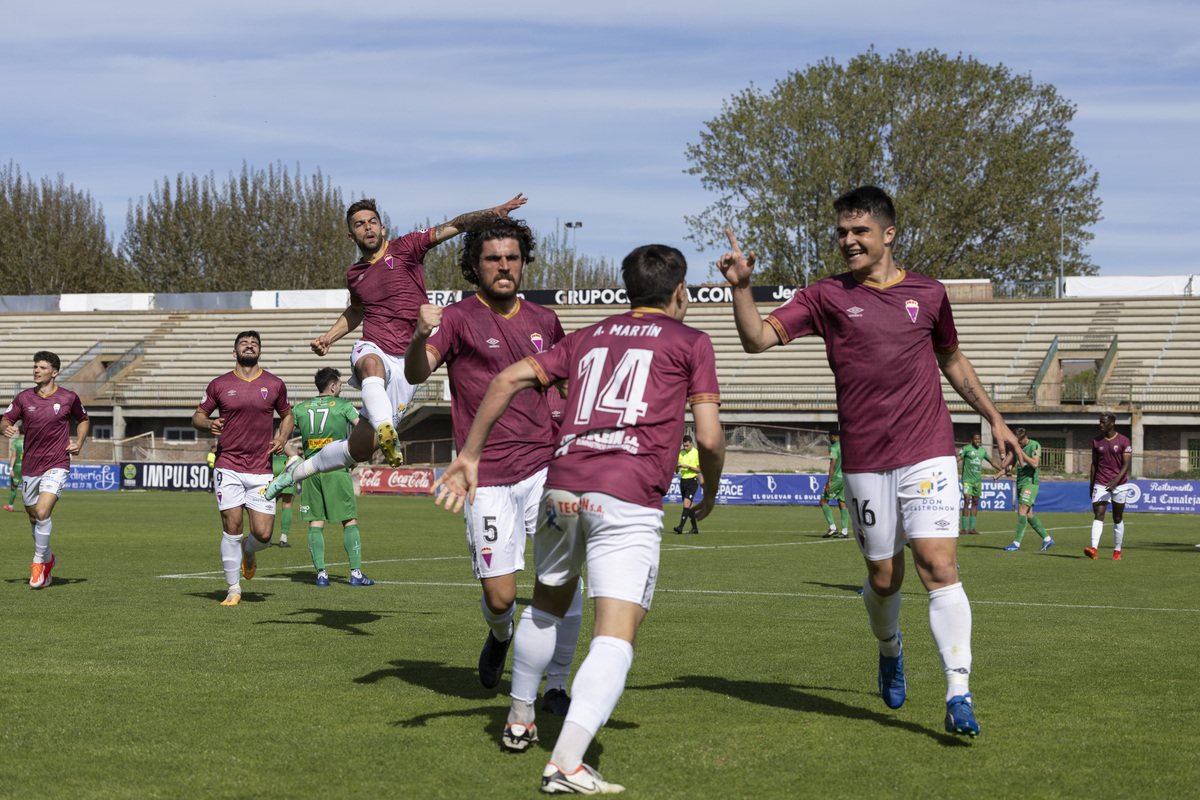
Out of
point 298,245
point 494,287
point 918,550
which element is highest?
point 298,245

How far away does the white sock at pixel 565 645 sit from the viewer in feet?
19.7

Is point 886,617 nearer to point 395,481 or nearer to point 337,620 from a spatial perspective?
→ point 337,620

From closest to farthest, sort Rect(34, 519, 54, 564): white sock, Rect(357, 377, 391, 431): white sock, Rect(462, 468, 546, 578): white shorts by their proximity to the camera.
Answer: Rect(462, 468, 546, 578): white shorts < Rect(357, 377, 391, 431): white sock < Rect(34, 519, 54, 564): white sock

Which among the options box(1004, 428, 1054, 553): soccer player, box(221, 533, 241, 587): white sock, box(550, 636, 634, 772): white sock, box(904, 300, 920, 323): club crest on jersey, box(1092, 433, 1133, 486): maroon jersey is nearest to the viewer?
box(550, 636, 634, 772): white sock

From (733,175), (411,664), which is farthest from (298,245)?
(411,664)

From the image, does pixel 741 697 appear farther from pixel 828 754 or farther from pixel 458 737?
pixel 458 737

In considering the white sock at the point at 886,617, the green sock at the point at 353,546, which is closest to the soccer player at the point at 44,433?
the green sock at the point at 353,546

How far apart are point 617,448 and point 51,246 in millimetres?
79539

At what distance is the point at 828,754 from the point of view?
5316 millimetres

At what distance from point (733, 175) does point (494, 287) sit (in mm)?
53823

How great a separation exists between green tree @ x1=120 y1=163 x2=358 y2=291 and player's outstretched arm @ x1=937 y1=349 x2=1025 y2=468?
7273 centimetres

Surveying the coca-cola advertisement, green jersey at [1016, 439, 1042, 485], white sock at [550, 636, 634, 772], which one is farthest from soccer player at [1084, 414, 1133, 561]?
the coca-cola advertisement

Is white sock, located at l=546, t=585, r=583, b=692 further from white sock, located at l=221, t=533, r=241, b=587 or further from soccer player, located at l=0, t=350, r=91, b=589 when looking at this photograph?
soccer player, located at l=0, t=350, r=91, b=589

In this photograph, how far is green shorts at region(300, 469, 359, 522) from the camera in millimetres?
13812
